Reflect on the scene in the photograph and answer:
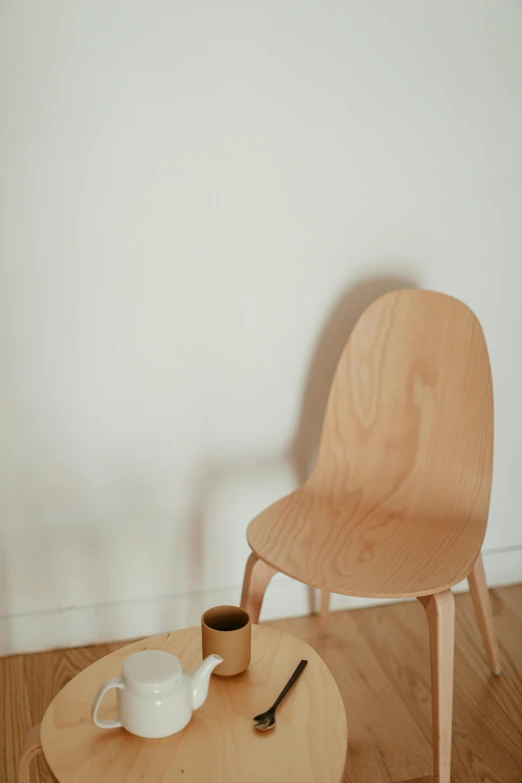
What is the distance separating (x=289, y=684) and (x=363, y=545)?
0.44 metres

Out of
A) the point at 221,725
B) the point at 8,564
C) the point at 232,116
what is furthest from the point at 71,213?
the point at 221,725

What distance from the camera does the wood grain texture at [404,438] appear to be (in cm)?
150

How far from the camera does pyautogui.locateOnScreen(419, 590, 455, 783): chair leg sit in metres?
1.25

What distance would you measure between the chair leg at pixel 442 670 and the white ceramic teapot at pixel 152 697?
19.9 inches

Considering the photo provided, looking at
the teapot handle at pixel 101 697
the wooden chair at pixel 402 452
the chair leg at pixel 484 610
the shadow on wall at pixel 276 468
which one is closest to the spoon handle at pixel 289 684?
the teapot handle at pixel 101 697

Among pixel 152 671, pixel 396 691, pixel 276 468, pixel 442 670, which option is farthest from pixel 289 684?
pixel 276 468

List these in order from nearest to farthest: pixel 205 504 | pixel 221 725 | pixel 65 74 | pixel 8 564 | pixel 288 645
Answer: pixel 221 725 < pixel 288 645 < pixel 65 74 < pixel 8 564 < pixel 205 504

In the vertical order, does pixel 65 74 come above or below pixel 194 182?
above

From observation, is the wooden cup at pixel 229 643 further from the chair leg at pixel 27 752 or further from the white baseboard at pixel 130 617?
the white baseboard at pixel 130 617

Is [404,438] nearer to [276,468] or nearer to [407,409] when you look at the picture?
[407,409]

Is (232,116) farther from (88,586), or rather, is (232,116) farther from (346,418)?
(88,586)

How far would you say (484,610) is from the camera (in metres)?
1.64

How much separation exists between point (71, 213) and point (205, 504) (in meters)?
0.79

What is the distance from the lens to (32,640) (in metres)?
1.78
